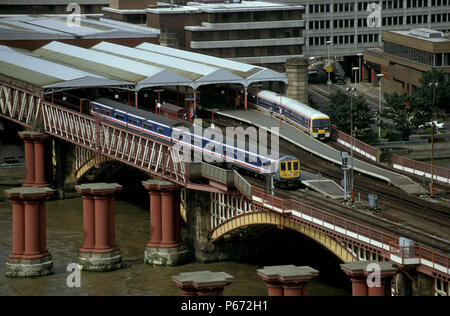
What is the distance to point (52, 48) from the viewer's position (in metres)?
184

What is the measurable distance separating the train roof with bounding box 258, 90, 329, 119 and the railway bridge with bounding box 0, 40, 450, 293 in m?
19.7

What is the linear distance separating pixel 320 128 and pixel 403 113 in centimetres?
3099

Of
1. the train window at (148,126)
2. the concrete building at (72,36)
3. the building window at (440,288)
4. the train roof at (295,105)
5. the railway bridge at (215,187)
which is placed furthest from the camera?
the concrete building at (72,36)

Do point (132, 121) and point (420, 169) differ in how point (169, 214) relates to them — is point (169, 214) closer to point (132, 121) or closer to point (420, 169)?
point (132, 121)

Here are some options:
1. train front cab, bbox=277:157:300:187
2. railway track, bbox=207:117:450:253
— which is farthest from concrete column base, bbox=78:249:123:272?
train front cab, bbox=277:157:300:187

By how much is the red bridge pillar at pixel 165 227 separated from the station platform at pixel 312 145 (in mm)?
19491

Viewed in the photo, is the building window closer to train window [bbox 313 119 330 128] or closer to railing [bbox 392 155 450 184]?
railing [bbox 392 155 450 184]

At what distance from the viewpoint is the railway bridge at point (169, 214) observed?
91.6 metres

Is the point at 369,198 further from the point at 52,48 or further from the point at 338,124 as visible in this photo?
the point at 52,48

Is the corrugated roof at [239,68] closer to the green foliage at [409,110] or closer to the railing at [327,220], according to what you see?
the green foliage at [409,110]

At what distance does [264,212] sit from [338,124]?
190 feet

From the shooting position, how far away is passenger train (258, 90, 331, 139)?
137 m

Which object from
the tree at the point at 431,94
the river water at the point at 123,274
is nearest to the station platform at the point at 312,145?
the river water at the point at 123,274
